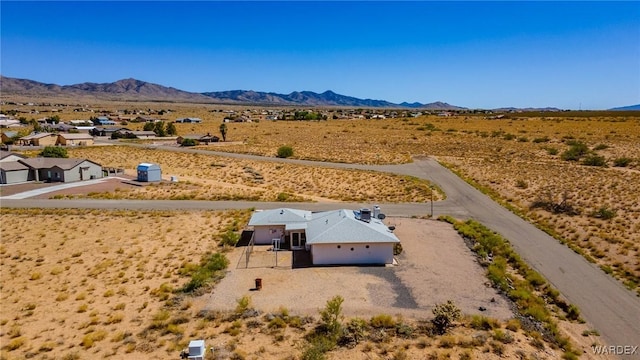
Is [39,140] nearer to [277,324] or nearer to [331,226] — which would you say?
[331,226]

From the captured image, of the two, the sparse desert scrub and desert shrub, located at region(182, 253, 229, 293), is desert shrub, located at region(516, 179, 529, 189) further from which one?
desert shrub, located at region(182, 253, 229, 293)

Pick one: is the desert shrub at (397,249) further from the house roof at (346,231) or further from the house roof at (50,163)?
the house roof at (50,163)

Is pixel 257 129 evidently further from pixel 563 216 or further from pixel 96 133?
pixel 563 216

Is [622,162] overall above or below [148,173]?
above

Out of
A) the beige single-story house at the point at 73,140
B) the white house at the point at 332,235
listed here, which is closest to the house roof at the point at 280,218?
the white house at the point at 332,235

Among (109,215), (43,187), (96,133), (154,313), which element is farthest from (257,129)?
(154,313)

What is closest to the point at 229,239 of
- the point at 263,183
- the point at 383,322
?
the point at 383,322
